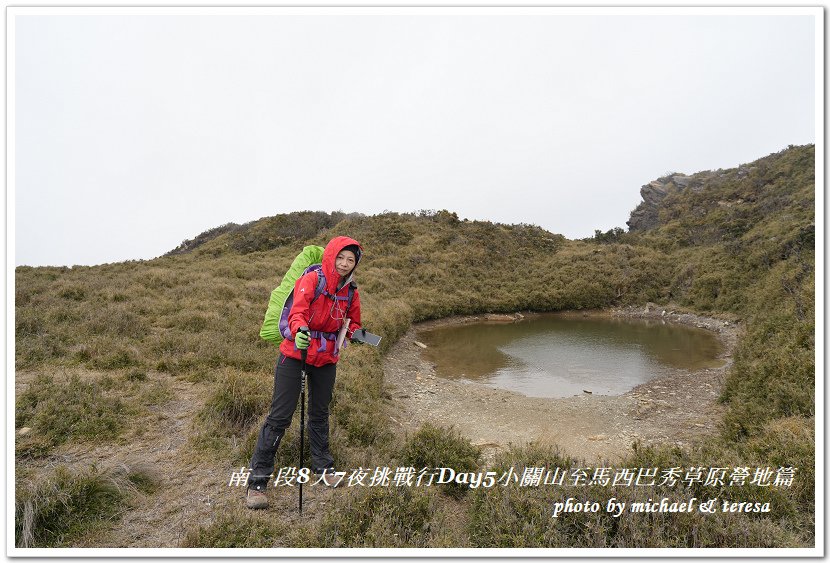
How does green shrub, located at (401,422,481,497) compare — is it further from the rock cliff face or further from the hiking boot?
the rock cliff face

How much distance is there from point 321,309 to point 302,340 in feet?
1.33

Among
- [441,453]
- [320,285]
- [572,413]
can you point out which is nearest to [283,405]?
[320,285]

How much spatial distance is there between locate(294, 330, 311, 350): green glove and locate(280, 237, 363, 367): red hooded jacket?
0.13m

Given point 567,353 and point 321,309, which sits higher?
point 321,309

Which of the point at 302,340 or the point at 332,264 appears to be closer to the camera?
the point at 302,340

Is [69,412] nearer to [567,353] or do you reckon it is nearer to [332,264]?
[332,264]

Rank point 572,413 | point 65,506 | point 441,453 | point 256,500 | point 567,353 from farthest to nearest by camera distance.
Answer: point 567,353 < point 572,413 < point 441,453 < point 256,500 < point 65,506

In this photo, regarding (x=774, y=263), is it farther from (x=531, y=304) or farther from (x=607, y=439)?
(x=607, y=439)

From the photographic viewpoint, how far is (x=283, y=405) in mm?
3738

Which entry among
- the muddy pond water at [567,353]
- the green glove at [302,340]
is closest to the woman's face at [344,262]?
the green glove at [302,340]

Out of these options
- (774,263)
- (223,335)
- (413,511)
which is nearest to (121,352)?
(223,335)

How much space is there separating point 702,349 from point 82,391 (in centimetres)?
1813

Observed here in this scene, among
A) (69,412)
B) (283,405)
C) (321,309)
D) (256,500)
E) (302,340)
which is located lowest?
(256,500)

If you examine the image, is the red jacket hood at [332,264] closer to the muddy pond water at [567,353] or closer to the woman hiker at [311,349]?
the woman hiker at [311,349]
